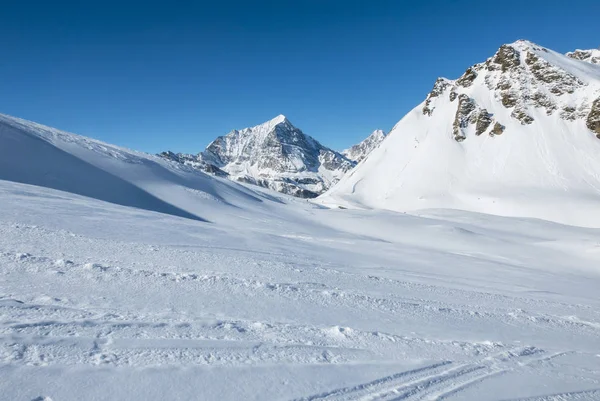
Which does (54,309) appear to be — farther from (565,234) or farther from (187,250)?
(565,234)

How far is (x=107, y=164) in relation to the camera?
22.4 meters

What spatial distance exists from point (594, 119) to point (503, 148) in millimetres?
15387

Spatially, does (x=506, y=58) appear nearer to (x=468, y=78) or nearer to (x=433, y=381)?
(x=468, y=78)

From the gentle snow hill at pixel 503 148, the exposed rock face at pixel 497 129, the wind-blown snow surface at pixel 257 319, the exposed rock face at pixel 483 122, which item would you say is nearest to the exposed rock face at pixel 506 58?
the gentle snow hill at pixel 503 148

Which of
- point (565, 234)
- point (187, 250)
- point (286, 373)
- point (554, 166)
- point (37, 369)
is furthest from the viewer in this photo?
point (554, 166)

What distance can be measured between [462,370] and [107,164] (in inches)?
953

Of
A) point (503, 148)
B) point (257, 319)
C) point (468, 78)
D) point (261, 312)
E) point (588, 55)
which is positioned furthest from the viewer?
point (588, 55)

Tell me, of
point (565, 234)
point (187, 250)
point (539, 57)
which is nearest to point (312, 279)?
point (187, 250)

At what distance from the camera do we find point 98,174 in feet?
66.3

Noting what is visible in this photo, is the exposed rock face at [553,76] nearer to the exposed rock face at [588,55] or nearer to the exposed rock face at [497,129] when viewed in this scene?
the exposed rock face at [497,129]

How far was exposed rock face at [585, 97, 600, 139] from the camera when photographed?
60256 millimetres

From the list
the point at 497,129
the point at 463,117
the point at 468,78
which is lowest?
the point at 497,129

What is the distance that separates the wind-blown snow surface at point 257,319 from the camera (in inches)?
138

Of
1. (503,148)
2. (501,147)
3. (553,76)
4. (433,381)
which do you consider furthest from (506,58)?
(433,381)
